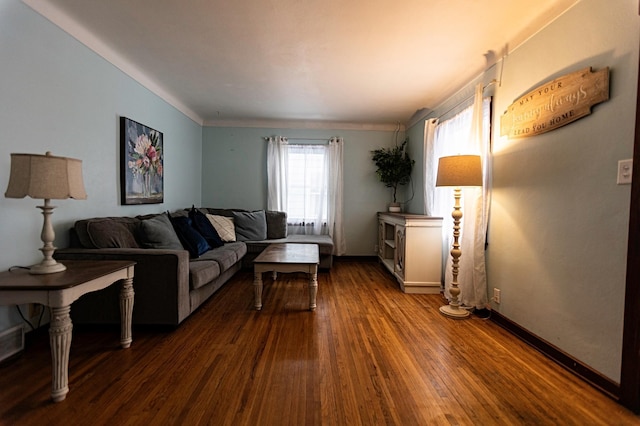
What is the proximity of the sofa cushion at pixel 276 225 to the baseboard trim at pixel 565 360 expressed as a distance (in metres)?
3.18

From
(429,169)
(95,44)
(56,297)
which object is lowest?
(56,297)

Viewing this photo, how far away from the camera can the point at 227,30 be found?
2.40m

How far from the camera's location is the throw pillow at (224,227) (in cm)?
416

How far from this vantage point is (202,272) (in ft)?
8.65

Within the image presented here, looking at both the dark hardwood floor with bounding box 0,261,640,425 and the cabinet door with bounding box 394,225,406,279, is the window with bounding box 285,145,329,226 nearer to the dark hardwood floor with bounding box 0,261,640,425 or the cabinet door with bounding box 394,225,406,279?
the cabinet door with bounding box 394,225,406,279

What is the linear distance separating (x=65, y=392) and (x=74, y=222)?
4.70ft

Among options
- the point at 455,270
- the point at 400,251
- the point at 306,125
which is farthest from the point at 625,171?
the point at 306,125

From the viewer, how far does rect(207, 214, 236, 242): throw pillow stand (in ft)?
13.7

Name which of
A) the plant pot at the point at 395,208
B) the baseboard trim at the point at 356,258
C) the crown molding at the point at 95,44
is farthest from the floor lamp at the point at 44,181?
the plant pot at the point at 395,208

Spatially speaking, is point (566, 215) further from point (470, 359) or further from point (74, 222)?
point (74, 222)

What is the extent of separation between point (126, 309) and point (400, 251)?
2.91 m

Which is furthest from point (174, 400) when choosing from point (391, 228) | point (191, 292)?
point (391, 228)

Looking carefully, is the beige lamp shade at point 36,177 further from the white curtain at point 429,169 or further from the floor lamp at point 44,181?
the white curtain at point 429,169

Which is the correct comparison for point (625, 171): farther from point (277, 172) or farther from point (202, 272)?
point (277, 172)
